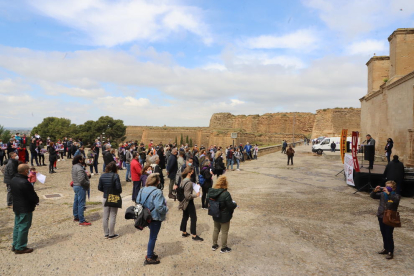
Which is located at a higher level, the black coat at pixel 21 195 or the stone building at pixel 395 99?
the stone building at pixel 395 99

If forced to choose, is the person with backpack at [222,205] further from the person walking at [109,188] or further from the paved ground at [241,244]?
the person walking at [109,188]

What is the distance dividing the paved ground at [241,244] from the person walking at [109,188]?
0.24 metres

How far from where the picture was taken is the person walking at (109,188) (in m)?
5.74

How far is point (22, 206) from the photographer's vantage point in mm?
5059

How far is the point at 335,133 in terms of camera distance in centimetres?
5538

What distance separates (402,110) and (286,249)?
49.0ft

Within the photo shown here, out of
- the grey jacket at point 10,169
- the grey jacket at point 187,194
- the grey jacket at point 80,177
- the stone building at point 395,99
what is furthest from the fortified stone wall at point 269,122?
the grey jacket at point 187,194

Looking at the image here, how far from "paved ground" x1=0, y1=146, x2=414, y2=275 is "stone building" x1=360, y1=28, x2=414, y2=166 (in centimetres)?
804

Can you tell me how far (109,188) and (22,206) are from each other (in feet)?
4.98

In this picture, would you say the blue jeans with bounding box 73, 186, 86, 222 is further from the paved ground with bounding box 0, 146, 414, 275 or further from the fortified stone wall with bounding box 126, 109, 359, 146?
the fortified stone wall with bounding box 126, 109, 359, 146

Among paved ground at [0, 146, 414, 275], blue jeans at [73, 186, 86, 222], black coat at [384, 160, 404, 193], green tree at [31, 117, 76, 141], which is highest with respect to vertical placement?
green tree at [31, 117, 76, 141]

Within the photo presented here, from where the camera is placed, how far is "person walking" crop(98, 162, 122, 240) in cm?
574

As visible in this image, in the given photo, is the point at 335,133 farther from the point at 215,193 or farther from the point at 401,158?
the point at 215,193

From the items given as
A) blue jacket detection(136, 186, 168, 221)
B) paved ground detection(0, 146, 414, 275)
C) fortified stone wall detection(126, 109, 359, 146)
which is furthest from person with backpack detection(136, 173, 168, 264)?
fortified stone wall detection(126, 109, 359, 146)
